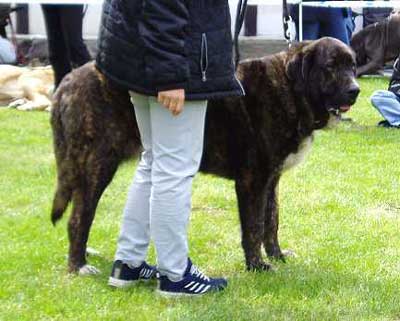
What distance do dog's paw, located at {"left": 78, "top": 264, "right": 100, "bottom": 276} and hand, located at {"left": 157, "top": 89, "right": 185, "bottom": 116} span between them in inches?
46.1

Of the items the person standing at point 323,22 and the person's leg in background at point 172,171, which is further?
the person standing at point 323,22

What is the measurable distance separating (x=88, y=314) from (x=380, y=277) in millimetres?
1512

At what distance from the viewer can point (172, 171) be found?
3.62 meters

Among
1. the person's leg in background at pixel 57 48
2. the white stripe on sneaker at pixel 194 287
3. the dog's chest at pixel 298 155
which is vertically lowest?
the white stripe on sneaker at pixel 194 287

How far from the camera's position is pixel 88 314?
3.63 m

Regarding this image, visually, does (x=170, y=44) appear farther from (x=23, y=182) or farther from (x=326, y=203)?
(x=23, y=182)

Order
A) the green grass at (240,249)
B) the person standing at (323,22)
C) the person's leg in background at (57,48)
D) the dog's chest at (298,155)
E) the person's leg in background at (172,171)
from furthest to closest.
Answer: the person standing at (323,22), the person's leg in background at (57,48), the dog's chest at (298,155), the green grass at (240,249), the person's leg in background at (172,171)

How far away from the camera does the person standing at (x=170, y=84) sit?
3357mm

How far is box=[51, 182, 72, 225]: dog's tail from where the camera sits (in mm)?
4312

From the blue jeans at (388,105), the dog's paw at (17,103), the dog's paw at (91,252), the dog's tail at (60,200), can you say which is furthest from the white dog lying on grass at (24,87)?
the dog's tail at (60,200)

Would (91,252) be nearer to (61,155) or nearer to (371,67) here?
(61,155)

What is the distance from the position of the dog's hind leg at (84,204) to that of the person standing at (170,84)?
30 cm

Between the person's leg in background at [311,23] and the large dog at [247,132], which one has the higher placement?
the large dog at [247,132]

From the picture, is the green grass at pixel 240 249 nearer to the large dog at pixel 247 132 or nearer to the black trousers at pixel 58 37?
the large dog at pixel 247 132
